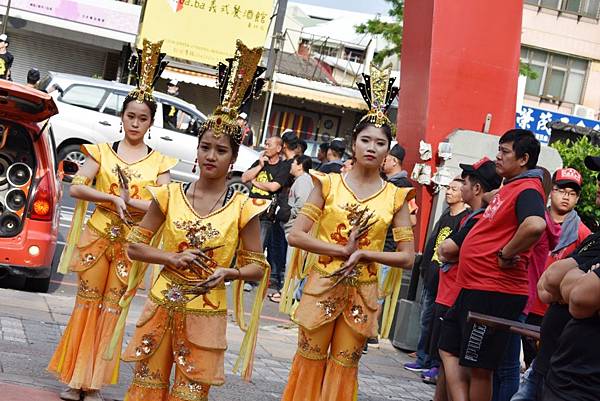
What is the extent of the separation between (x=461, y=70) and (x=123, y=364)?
5485 mm

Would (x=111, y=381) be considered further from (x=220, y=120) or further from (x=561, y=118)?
(x=561, y=118)

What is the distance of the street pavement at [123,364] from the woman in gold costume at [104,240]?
8.9 inches

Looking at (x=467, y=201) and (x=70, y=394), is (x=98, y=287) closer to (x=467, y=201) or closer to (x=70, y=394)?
(x=70, y=394)

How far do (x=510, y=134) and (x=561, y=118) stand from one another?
29.9 meters

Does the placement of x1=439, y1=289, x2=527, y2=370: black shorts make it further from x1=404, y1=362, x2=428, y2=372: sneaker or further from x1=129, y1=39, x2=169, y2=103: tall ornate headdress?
x1=404, y1=362, x2=428, y2=372: sneaker

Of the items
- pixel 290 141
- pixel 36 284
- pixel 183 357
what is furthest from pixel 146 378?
pixel 290 141

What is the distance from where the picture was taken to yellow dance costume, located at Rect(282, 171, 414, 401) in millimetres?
6309

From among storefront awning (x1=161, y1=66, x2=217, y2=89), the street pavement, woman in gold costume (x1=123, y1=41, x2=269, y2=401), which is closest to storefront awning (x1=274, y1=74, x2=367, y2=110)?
storefront awning (x1=161, y1=66, x2=217, y2=89)

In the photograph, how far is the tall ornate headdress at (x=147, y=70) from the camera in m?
7.06

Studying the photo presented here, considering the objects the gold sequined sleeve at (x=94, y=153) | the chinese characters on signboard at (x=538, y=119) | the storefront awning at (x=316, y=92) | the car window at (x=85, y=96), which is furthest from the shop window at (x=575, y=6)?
the gold sequined sleeve at (x=94, y=153)

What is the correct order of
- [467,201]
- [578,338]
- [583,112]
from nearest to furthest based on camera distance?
[578,338]
[467,201]
[583,112]

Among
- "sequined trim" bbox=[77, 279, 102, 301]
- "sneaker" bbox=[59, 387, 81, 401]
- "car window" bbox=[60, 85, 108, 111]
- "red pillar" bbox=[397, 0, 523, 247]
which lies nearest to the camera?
"sneaker" bbox=[59, 387, 81, 401]

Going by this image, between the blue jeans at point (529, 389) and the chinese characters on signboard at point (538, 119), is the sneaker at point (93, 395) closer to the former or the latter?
the blue jeans at point (529, 389)

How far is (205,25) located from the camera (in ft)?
102
